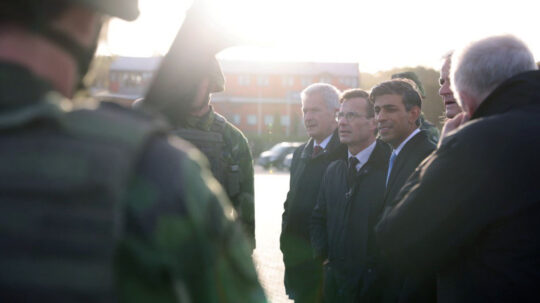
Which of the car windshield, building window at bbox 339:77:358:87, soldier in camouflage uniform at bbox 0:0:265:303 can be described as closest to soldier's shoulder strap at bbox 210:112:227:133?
soldier in camouflage uniform at bbox 0:0:265:303

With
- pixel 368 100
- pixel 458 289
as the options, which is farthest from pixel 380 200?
pixel 458 289

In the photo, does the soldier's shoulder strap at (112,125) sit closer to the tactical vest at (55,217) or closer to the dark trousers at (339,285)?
the tactical vest at (55,217)

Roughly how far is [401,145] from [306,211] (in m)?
1.31

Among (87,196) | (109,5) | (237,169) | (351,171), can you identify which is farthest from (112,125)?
(351,171)

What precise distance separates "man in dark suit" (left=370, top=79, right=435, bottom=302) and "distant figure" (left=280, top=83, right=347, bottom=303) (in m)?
0.84

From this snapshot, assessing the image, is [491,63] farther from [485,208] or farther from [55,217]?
[55,217]

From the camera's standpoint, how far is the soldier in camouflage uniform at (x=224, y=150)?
352cm

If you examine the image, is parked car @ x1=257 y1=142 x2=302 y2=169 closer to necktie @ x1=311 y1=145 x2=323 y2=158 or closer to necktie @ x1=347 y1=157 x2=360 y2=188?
necktie @ x1=311 y1=145 x2=323 y2=158

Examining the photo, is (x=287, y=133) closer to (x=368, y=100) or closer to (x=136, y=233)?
(x=368, y=100)

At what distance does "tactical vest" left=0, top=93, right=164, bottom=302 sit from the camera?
1.02 metres

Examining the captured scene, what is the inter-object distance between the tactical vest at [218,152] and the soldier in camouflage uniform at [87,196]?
1998mm

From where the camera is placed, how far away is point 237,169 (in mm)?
4129

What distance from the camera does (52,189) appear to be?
1025mm

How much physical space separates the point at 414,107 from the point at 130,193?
12.9ft
